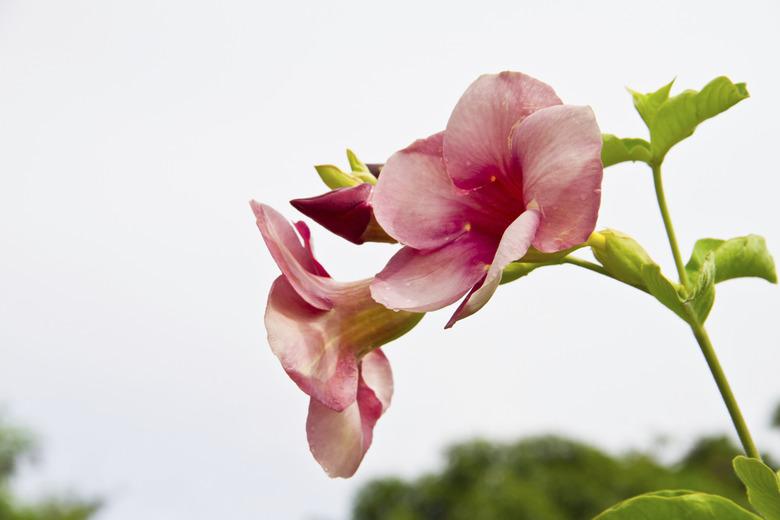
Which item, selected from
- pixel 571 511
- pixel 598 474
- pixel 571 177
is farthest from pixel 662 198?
pixel 598 474

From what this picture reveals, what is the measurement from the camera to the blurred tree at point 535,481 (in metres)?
29.5

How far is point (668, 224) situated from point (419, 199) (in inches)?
16.7

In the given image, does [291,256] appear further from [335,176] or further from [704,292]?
[704,292]

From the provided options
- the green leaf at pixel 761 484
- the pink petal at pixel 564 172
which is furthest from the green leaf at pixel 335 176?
the green leaf at pixel 761 484

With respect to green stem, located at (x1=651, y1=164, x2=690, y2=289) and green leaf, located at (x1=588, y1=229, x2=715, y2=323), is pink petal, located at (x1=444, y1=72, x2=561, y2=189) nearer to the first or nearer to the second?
green leaf, located at (x1=588, y1=229, x2=715, y2=323)

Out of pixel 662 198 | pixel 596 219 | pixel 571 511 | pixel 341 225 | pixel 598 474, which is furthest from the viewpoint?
pixel 598 474

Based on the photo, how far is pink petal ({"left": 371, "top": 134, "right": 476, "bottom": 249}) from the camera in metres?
0.84

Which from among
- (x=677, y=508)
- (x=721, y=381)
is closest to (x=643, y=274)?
(x=721, y=381)

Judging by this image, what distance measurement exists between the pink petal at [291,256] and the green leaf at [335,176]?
0.12 meters

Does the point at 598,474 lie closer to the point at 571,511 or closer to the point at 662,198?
the point at 571,511

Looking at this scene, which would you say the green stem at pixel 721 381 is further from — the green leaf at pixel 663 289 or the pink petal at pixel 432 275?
the pink petal at pixel 432 275

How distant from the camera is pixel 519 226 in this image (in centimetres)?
77

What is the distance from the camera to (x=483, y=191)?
0.88 metres

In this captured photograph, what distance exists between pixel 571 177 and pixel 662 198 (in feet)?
1.47
